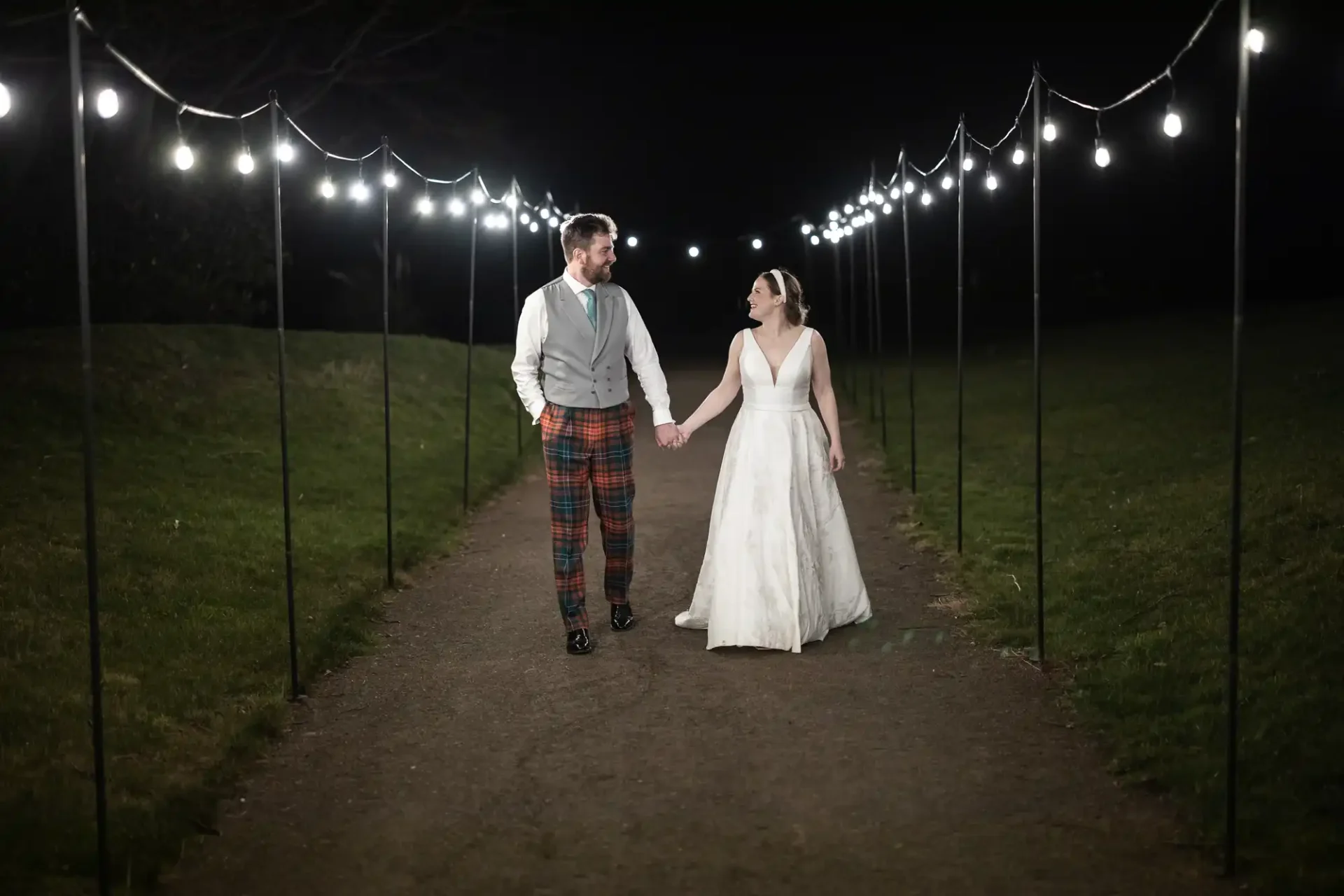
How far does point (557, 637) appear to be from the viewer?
6.84 m

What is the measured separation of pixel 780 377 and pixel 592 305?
3.06 ft

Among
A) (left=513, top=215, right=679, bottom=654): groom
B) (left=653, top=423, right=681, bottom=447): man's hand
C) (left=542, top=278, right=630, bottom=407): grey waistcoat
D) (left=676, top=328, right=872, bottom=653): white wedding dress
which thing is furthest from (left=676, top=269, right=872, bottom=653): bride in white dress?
(left=542, top=278, right=630, bottom=407): grey waistcoat

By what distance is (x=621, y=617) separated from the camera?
22.6 feet

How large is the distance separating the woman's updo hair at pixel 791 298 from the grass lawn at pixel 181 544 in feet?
8.25

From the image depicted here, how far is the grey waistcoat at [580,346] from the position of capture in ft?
20.7

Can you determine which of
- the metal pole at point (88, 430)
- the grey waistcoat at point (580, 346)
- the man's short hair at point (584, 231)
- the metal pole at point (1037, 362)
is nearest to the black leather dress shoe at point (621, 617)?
the grey waistcoat at point (580, 346)

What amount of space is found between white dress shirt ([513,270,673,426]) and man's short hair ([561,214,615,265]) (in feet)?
0.45

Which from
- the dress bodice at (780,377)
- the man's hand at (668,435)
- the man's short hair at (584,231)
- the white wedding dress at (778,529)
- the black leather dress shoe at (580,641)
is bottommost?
the black leather dress shoe at (580,641)

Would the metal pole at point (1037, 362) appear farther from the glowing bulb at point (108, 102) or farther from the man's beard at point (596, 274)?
the glowing bulb at point (108, 102)

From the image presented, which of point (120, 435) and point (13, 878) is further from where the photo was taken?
point (120, 435)

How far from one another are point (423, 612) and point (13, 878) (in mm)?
3570

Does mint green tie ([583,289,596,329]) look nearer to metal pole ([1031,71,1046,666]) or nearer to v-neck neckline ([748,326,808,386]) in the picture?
v-neck neckline ([748,326,808,386])

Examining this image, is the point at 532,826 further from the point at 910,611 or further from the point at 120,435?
the point at 120,435

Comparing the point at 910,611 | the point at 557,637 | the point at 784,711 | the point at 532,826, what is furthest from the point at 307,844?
the point at 910,611
